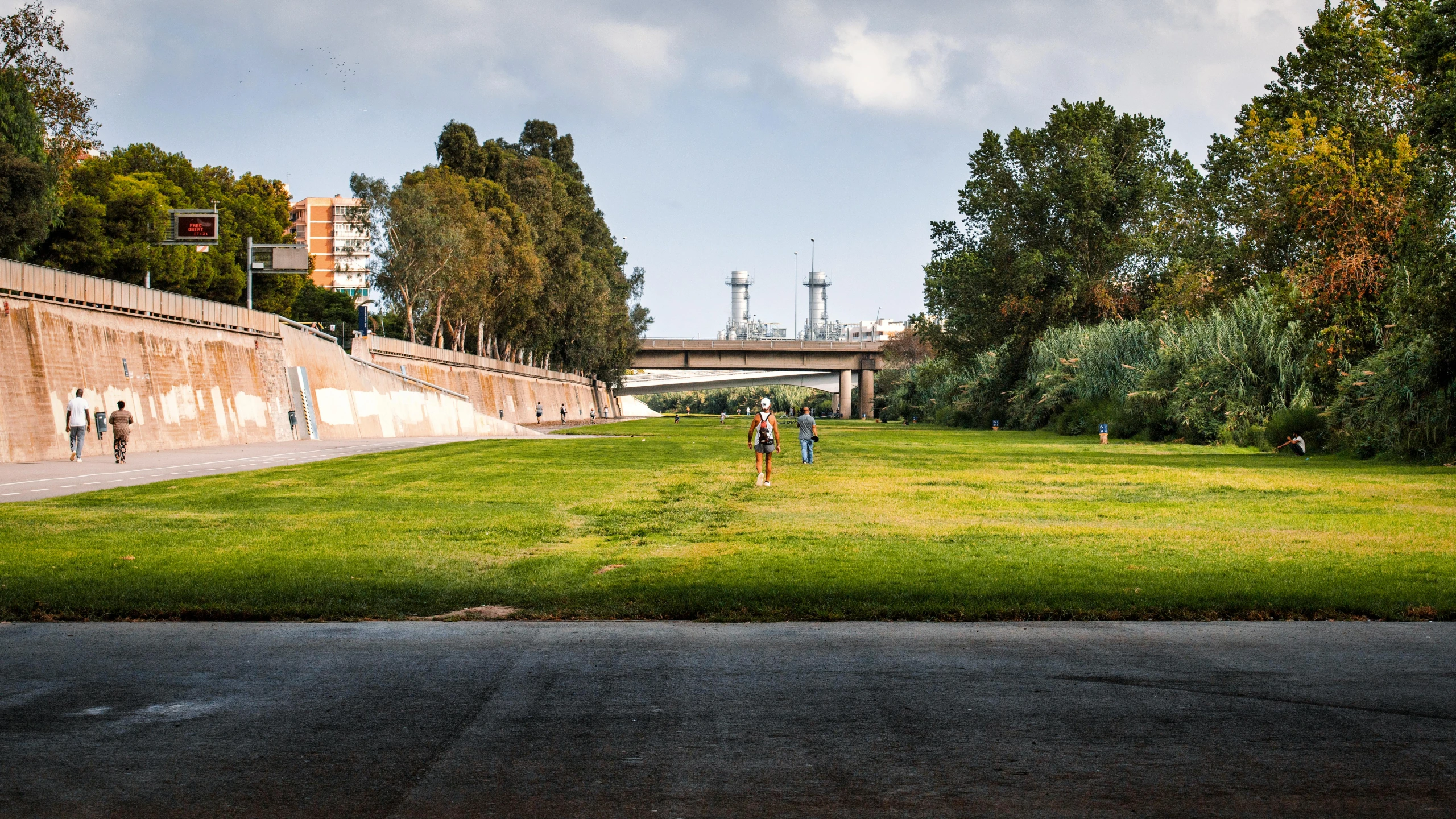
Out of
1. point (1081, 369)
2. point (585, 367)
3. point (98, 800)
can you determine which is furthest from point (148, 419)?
point (585, 367)

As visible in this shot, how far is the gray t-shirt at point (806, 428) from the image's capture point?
33.2m

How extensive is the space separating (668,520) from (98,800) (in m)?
12.4

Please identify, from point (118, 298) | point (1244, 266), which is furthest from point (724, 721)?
point (1244, 266)

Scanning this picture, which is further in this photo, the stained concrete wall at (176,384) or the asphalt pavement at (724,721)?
the stained concrete wall at (176,384)

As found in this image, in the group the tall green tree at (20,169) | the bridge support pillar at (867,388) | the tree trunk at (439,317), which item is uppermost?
the tall green tree at (20,169)

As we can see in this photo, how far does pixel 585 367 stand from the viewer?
10844 cm

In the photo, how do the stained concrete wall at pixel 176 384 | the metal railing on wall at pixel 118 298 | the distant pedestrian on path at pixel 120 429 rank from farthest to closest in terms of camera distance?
the metal railing on wall at pixel 118 298, the stained concrete wall at pixel 176 384, the distant pedestrian on path at pixel 120 429

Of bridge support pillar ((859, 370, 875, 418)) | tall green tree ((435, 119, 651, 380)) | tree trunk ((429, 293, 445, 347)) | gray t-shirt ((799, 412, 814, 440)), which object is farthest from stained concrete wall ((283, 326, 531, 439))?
bridge support pillar ((859, 370, 875, 418))


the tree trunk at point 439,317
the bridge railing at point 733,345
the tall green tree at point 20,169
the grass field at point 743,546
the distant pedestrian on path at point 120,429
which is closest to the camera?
the grass field at point 743,546

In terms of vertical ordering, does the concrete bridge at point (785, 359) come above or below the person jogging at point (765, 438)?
above

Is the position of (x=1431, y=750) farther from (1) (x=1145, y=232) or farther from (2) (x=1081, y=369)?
(1) (x=1145, y=232)

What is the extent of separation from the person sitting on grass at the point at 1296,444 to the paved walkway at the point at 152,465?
1046 inches

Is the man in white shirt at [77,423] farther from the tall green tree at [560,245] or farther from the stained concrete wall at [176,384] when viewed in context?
the tall green tree at [560,245]

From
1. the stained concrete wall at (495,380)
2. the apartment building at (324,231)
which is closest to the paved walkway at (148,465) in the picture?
the stained concrete wall at (495,380)
